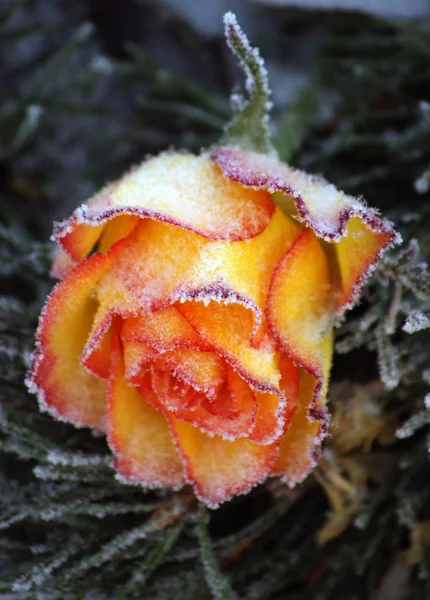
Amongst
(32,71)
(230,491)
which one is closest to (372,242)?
(230,491)

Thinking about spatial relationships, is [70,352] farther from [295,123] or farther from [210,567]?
[295,123]

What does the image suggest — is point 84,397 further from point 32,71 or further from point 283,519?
point 32,71

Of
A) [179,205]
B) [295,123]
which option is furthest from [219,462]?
[295,123]

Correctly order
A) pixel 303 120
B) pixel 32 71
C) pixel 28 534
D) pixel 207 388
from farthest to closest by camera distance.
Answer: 1. pixel 32 71
2. pixel 303 120
3. pixel 28 534
4. pixel 207 388

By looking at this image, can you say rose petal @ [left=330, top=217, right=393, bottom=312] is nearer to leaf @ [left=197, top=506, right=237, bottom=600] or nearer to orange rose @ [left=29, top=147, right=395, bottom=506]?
orange rose @ [left=29, top=147, right=395, bottom=506]

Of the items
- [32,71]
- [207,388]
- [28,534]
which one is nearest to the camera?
[207,388]

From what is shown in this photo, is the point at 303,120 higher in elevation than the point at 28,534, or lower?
higher

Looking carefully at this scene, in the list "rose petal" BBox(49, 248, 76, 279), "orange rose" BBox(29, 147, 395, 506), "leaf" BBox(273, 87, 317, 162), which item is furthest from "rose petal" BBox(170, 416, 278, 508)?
"leaf" BBox(273, 87, 317, 162)
